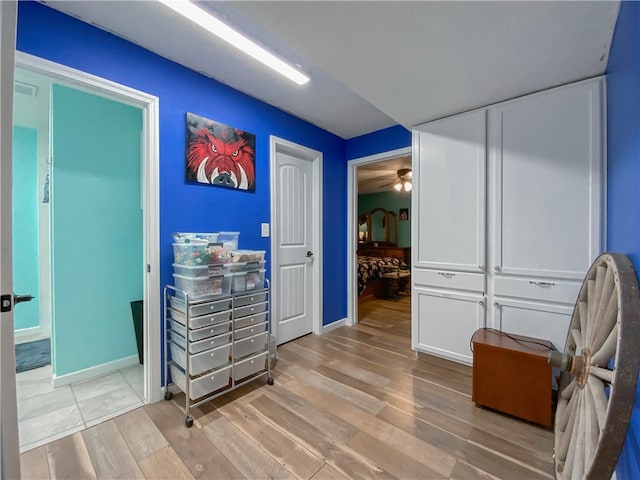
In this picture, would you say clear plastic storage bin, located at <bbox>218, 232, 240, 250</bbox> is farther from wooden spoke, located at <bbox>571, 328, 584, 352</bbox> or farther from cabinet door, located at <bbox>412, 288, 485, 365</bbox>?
wooden spoke, located at <bbox>571, 328, 584, 352</bbox>

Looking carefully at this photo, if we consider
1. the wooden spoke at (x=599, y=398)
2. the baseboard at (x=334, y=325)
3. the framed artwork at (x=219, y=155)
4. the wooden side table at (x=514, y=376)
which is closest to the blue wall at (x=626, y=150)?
the wooden spoke at (x=599, y=398)

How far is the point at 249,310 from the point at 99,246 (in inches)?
58.0

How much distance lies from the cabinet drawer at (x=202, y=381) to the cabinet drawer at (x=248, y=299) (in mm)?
452

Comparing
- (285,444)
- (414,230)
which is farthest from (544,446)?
(414,230)

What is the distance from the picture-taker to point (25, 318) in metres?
3.02

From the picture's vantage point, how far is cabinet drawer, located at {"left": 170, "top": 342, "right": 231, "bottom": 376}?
1696 mm

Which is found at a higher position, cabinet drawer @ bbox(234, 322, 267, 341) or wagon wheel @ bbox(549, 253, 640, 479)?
wagon wheel @ bbox(549, 253, 640, 479)

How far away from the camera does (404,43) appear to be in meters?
1.40

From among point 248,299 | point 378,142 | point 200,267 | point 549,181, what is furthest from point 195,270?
point 378,142

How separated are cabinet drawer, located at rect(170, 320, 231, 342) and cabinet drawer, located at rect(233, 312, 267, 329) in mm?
60

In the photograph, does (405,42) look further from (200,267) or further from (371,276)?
(371,276)

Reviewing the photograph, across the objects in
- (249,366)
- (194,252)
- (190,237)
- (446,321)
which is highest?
(190,237)

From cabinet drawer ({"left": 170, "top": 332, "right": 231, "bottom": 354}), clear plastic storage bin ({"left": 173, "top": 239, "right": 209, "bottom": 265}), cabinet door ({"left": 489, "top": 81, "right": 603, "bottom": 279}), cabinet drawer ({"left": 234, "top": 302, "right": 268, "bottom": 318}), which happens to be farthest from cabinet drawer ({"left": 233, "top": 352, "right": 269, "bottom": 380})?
cabinet door ({"left": 489, "top": 81, "right": 603, "bottom": 279})

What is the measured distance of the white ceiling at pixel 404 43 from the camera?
1205mm
